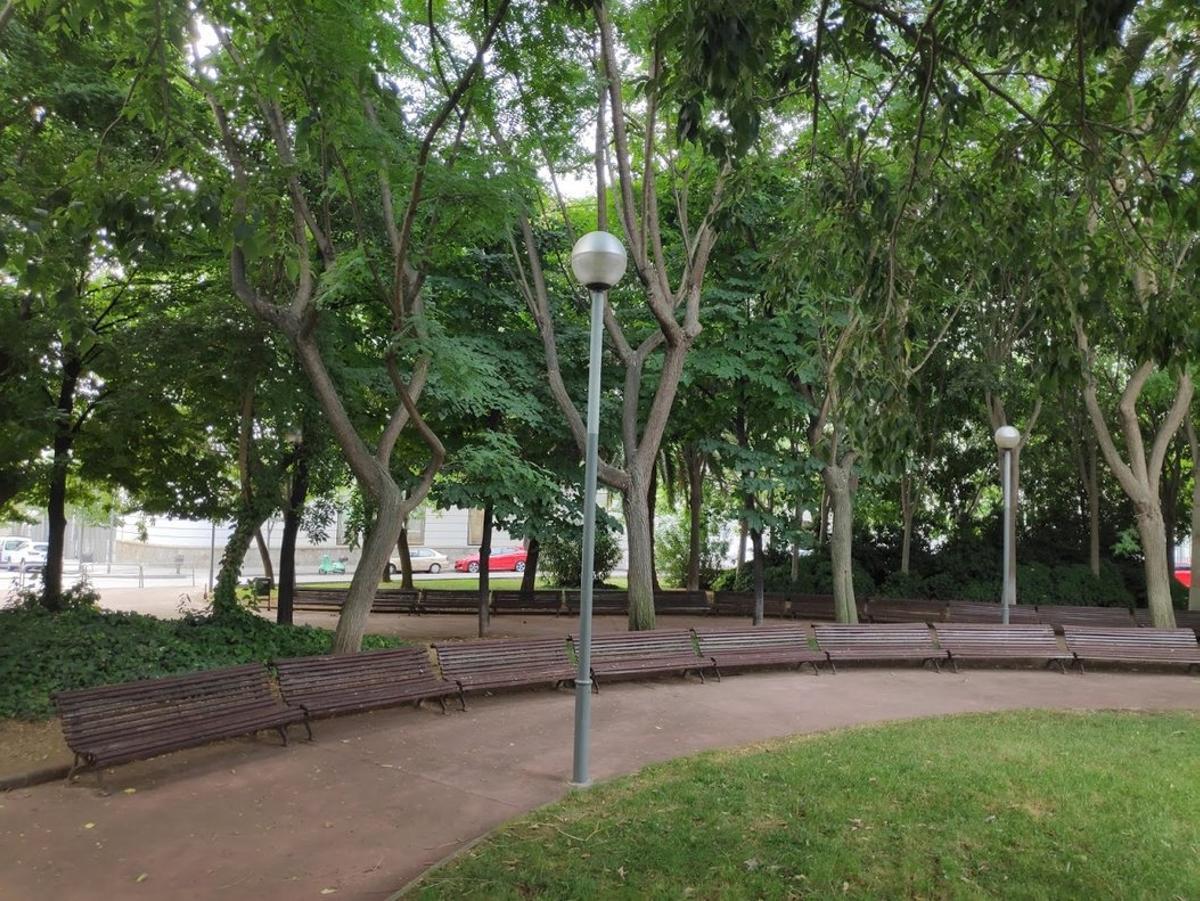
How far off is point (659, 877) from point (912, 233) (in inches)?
179

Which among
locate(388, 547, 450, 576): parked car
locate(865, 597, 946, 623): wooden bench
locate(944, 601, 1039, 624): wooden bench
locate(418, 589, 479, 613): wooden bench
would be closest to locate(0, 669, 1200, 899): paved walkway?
locate(944, 601, 1039, 624): wooden bench

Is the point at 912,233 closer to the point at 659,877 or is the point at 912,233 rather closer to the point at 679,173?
the point at 659,877

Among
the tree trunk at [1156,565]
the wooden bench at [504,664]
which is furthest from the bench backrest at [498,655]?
the tree trunk at [1156,565]

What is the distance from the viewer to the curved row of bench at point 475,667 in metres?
6.71

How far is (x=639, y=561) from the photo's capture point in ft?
44.2

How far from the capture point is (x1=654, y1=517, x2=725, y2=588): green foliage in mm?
29125

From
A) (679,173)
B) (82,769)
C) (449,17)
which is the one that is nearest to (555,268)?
(679,173)

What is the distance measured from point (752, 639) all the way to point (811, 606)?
9.10m

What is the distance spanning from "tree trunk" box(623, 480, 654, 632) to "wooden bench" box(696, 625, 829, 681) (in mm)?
1526

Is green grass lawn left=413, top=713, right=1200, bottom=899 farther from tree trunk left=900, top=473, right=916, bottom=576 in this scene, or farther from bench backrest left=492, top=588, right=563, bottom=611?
tree trunk left=900, top=473, right=916, bottom=576

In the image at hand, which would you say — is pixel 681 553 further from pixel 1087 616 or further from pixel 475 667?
pixel 475 667

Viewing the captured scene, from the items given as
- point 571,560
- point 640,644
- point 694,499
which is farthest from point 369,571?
point 571,560

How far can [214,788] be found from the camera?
6.38 metres

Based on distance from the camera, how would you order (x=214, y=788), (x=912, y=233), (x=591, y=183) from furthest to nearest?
(x=591, y=183)
(x=214, y=788)
(x=912, y=233)
